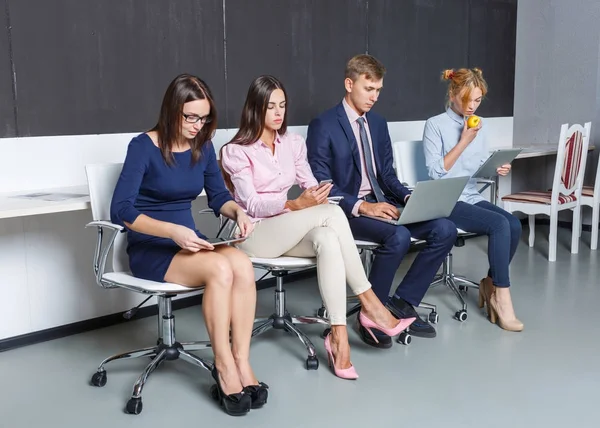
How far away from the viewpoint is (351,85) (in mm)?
3568

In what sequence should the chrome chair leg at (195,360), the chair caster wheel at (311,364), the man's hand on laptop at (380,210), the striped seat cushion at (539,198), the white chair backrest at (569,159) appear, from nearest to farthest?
the chrome chair leg at (195,360), the chair caster wheel at (311,364), the man's hand on laptop at (380,210), the white chair backrest at (569,159), the striped seat cushion at (539,198)

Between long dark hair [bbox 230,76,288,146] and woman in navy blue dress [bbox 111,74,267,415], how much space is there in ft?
0.92

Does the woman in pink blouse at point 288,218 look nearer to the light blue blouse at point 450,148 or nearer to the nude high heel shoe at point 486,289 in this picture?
the nude high heel shoe at point 486,289

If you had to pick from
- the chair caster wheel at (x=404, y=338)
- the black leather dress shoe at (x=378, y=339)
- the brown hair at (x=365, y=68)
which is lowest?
the chair caster wheel at (x=404, y=338)

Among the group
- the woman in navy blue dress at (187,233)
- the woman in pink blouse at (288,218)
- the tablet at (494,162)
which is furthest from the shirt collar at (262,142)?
the tablet at (494,162)

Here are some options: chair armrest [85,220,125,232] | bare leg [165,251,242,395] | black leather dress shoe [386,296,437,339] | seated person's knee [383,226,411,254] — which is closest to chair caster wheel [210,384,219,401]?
bare leg [165,251,242,395]

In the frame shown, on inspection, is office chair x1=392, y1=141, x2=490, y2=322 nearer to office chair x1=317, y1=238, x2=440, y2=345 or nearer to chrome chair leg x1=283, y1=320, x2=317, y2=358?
office chair x1=317, y1=238, x2=440, y2=345

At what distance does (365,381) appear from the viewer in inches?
117

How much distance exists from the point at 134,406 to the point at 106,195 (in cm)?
86

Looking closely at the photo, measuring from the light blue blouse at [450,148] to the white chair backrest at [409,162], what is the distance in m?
0.25

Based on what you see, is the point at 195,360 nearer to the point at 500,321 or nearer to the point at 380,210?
the point at 380,210

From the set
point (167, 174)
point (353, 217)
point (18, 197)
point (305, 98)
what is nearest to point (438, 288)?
point (353, 217)

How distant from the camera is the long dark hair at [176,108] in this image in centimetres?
278

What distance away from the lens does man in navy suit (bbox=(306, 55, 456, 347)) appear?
3.36 m
